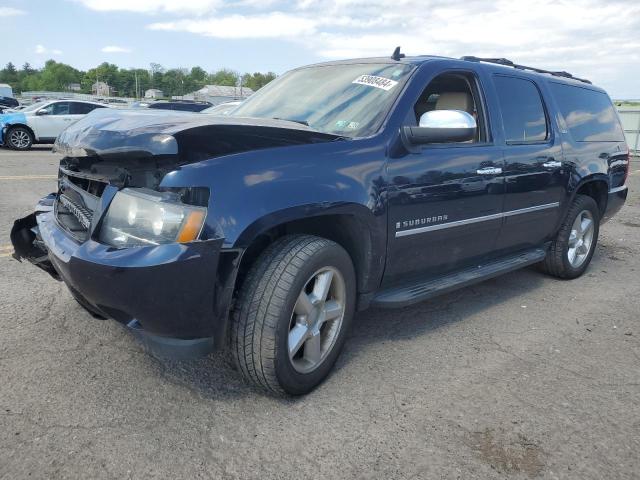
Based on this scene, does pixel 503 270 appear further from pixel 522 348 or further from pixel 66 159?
pixel 66 159

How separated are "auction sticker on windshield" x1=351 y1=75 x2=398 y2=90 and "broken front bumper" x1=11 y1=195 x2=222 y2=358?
1630mm

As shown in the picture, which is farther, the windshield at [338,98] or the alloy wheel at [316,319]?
the windshield at [338,98]

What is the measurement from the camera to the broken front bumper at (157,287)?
2186 mm

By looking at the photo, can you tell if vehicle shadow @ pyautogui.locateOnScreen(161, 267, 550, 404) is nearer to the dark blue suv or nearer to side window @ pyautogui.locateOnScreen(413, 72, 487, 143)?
the dark blue suv

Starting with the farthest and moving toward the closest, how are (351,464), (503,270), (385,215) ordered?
(503,270)
(385,215)
(351,464)

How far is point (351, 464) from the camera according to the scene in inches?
89.4

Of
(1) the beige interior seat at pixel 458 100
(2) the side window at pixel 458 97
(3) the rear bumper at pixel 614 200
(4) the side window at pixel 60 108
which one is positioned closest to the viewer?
(2) the side window at pixel 458 97

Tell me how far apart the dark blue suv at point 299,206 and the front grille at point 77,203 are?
0.6 inches

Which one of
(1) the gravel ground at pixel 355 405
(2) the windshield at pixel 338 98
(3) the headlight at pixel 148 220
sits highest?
(2) the windshield at pixel 338 98

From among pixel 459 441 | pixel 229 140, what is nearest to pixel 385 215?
pixel 229 140

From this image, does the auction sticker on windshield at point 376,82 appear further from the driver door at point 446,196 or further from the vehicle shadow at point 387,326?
the vehicle shadow at point 387,326

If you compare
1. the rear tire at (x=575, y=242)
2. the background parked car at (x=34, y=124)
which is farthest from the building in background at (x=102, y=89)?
the rear tire at (x=575, y=242)

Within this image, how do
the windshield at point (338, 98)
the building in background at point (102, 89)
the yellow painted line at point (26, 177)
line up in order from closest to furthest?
the windshield at point (338, 98)
the yellow painted line at point (26, 177)
the building in background at point (102, 89)

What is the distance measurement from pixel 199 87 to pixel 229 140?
11015 cm
